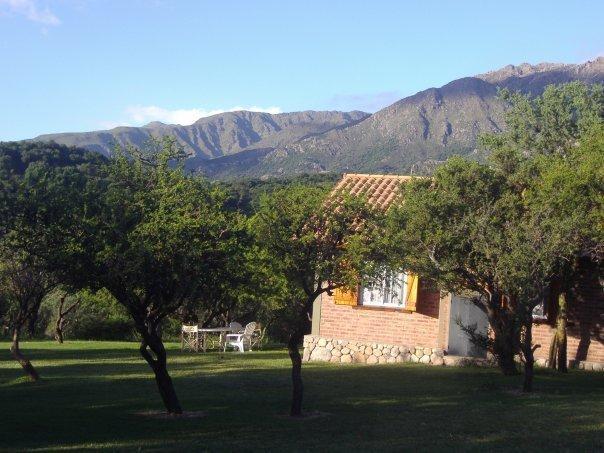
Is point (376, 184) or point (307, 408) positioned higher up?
point (376, 184)

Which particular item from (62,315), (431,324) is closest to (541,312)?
(431,324)

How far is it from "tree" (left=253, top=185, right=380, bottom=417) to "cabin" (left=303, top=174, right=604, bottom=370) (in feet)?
20.5

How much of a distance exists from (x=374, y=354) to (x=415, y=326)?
1203 millimetres

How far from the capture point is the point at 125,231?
38.5 feet

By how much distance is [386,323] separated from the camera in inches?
810

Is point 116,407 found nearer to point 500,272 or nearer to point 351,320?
point 500,272

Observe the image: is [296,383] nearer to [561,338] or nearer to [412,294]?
[412,294]

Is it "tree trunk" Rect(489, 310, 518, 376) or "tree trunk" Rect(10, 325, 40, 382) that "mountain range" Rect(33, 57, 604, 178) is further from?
"tree trunk" Rect(10, 325, 40, 382)

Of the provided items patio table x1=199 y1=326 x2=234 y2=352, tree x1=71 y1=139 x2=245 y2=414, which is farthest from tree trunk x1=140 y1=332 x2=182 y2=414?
patio table x1=199 y1=326 x2=234 y2=352

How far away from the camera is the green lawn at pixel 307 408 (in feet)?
34.3

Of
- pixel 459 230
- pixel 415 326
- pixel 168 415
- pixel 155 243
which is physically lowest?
pixel 168 415

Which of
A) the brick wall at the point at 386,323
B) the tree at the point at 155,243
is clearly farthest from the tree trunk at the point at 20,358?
the brick wall at the point at 386,323

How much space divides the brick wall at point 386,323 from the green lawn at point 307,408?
93 centimetres

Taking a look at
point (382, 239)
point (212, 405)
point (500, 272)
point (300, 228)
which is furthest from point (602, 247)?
point (212, 405)
